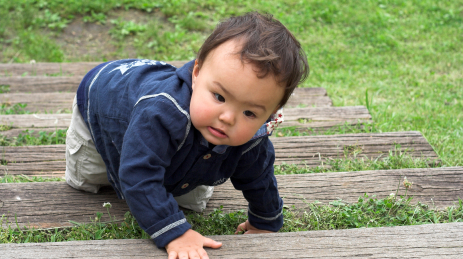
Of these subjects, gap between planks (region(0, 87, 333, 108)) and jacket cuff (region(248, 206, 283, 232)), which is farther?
gap between planks (region(0, 87, 333, 108))

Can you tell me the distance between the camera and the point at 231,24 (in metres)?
1.71

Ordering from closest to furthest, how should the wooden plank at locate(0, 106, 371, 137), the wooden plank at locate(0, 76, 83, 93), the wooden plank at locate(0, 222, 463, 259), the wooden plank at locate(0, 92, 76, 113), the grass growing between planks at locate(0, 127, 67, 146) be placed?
the wooden plank at locate(0, 222, 463, 259) < the grass growing between planks at locate(0, 127, 67, 146) < the wooden plank at locate(0, 106, 371, 137) < the wooden plank at locate(0, 92, 76, 113) < the wooden plank at locate(0, 76, 83, 93)

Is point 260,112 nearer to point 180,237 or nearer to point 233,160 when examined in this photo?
point 233,160

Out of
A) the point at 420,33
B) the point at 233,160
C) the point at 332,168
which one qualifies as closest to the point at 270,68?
the point at 233,160

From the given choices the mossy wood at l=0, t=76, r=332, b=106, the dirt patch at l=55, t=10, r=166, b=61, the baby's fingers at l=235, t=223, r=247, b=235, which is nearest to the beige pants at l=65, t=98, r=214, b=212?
the baby's fingers at l=235, t=223, r=247, b=235

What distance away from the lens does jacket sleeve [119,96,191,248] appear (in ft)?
5.23

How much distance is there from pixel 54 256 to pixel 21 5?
5645mm

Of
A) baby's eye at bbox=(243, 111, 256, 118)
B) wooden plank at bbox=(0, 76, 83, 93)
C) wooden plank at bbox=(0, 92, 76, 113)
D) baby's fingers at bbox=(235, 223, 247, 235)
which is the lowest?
wooden plank at bbox=(0, 76, 83, 93)

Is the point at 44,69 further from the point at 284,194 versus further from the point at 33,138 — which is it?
the point at 284,194

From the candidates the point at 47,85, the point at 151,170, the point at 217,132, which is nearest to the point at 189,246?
the point at 151,170

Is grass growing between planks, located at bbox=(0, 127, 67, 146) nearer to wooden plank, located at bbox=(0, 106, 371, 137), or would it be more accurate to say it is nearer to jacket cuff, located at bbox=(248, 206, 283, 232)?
wooden plank, located at bbox=(0, 106, 371, 137)

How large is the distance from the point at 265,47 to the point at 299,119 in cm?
182

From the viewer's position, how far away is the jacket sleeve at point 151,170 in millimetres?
1593

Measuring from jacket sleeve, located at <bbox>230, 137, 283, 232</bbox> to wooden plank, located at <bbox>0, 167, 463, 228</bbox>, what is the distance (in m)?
0.20
